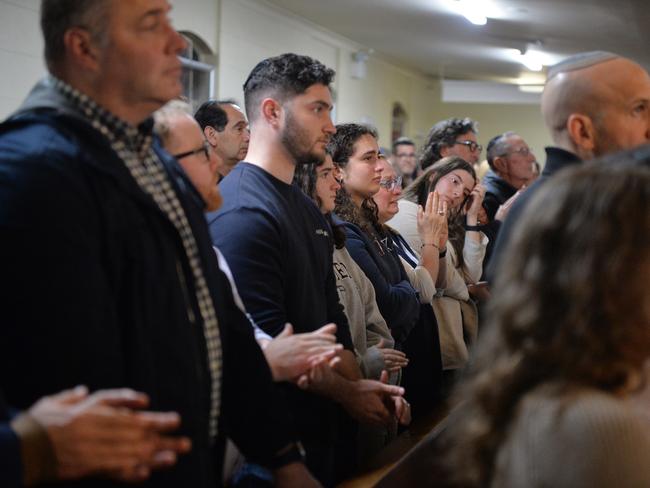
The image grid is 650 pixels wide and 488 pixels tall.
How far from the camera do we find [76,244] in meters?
1.39

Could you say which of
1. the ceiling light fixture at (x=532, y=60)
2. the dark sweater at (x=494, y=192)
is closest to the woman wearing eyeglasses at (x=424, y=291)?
the dark sweater at (x=494, y=192)

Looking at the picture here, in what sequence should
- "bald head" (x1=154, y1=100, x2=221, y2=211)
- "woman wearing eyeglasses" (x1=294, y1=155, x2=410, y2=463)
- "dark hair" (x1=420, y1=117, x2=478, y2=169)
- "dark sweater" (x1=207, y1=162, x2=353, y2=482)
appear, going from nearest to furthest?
1. "bald head" (x1=154, y1=100, x2=221, y2=211)
2. "dark sweater" (x1=207, y1=162, x2=353, y2=482)
3. "woman wearing eyeglasses" (x1=294, y1=155, x2=410, y2=463)
4. "dark hair" (x1=420, y1=117, x2=478, y2=169)

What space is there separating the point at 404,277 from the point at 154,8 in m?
2.22

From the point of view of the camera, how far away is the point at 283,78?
108 inches

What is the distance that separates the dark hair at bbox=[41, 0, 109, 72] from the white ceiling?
742 cm

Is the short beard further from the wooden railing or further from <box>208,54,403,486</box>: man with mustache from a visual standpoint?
the wooden railing

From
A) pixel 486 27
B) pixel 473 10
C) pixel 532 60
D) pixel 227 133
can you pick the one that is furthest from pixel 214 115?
pixel 532 60

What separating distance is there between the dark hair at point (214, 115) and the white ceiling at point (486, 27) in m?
5.20

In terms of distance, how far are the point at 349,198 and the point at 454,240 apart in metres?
1.08

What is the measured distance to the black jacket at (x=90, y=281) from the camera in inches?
53.3

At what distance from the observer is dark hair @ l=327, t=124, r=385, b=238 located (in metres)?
3.56

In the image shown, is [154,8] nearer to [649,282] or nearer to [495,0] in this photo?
[649,282]

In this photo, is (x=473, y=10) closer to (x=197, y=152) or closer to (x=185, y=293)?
(x=197, y=152)

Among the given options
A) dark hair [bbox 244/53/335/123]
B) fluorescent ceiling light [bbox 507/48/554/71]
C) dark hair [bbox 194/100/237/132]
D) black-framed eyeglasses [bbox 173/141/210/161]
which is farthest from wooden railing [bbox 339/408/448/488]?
fluorescent ceiling light [bbox 507/48/554/71]
